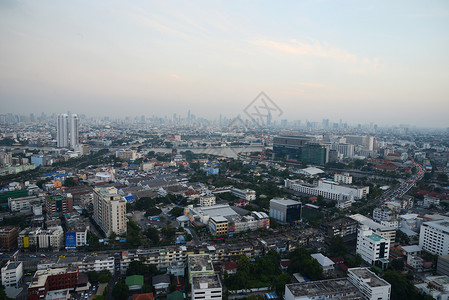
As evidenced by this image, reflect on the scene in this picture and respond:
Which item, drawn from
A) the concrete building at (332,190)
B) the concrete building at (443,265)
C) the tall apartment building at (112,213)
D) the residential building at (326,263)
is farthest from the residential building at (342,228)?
the tall apartment building at (112,213)

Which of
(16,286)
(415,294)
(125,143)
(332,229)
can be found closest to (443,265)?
(415,294)

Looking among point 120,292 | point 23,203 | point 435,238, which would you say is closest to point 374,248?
point 435,238

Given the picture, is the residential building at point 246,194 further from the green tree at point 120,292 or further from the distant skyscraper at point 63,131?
the distant skyscraper at point 63,131

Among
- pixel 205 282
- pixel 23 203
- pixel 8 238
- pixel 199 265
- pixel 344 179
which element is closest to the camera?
pixel 205 282

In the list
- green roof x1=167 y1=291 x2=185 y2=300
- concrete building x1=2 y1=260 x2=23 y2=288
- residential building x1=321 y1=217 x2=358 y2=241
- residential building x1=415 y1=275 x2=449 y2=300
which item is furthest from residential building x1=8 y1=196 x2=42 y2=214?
residential building x1=415 y1=275 x2=449 y2=300

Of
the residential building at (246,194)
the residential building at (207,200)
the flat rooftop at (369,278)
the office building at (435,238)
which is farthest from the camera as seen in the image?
the residential building at (246,194)

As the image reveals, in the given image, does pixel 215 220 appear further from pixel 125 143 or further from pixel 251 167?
pixel 125 143

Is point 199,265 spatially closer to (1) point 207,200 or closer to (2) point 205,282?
(2) point 205,282

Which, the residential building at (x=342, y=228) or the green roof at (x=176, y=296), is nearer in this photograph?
the green roof at (x=176, y=296)
